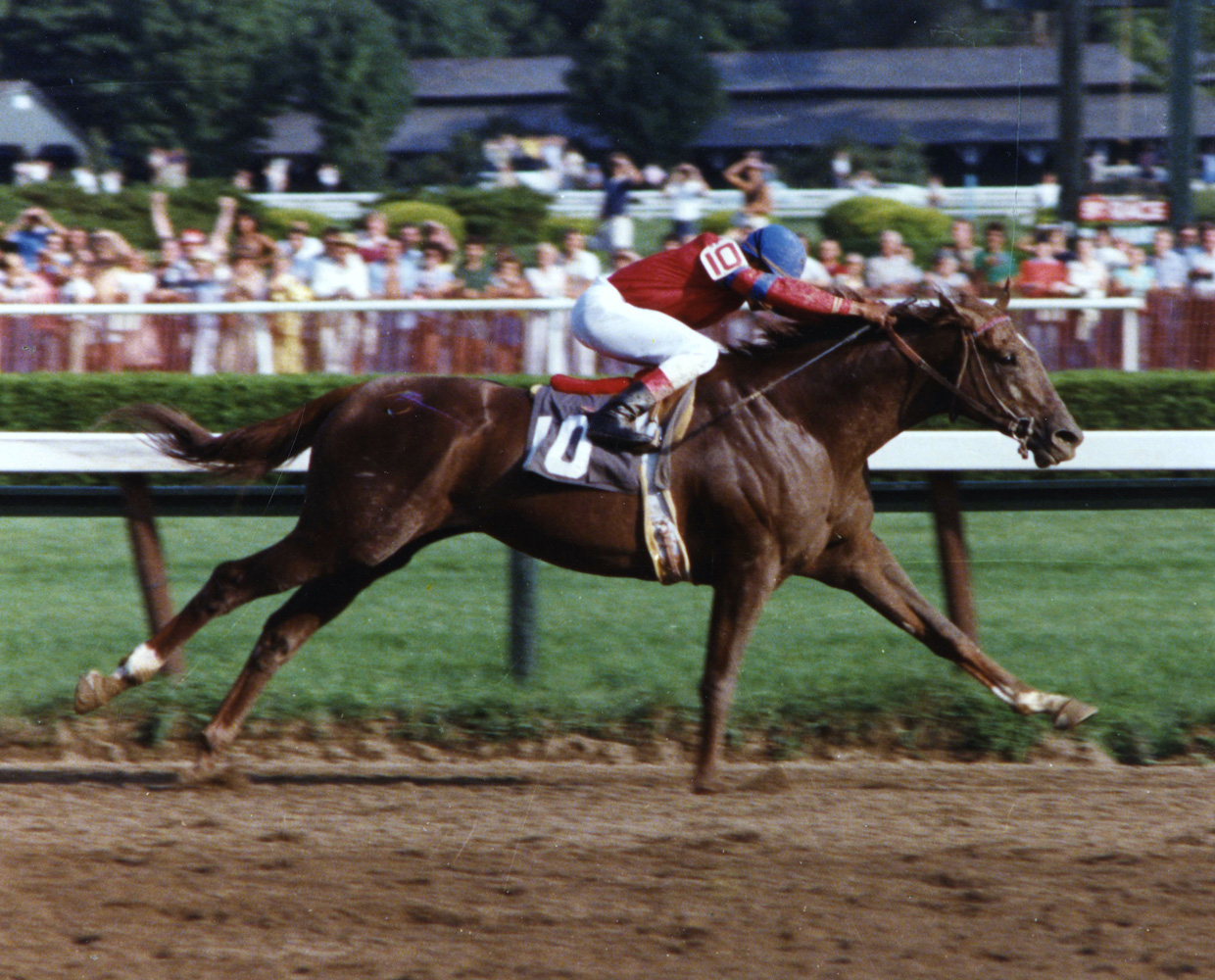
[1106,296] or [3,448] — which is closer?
[3,448]

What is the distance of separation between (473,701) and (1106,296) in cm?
644

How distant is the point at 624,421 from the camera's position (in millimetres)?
4062

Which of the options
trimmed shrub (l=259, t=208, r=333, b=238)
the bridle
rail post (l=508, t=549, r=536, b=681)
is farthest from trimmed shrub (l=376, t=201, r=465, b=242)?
the bridle

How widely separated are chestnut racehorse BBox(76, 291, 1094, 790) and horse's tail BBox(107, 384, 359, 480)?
199 millimetres

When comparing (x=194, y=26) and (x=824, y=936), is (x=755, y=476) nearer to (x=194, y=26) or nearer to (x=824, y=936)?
(x=824, y=936)

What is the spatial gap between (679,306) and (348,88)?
86.7 feet

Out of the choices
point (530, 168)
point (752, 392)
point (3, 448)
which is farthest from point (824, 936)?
point (530, 168)

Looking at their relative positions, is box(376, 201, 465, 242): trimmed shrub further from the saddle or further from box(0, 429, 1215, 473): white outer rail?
the saddle

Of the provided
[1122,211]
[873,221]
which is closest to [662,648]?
[1122,211]

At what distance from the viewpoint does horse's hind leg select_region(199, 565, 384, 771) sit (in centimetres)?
427

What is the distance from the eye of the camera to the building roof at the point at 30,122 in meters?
31.5

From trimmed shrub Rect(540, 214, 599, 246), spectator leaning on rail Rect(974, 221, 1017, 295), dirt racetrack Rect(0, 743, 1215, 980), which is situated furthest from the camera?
trimmed shrub Rect(540, 214, 599, 246)

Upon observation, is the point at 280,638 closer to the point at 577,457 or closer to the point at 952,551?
the point at 577,457

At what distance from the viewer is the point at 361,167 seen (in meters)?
29.6
